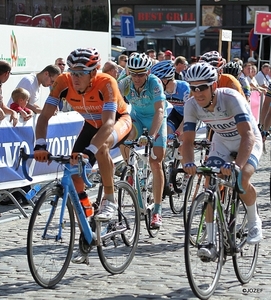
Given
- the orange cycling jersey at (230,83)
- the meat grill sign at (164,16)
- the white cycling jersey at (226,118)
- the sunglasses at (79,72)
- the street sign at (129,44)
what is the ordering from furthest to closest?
the meat grill sign at (164,16) → the street sign at (129,44) → the orange cycling jersey at (230,83) → the sunglasses at (79,72) → the white cycling jersey at (226,118)

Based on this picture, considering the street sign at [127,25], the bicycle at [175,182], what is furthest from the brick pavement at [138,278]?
the street sign at [127,25]

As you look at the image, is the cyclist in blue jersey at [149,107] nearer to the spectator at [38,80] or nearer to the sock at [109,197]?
the sock at [109,197]

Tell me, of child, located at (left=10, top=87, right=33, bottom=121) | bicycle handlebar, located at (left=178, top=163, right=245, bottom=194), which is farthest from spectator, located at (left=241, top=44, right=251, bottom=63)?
bicycle handlebar, located at (left=178, top=163, right=245, bottom=194)

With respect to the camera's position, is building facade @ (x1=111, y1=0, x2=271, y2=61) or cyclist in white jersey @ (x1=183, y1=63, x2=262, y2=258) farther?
building facade @ (x1=111, y1=0, x2=271, y2=61)

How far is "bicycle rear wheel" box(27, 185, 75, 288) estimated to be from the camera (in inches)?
266

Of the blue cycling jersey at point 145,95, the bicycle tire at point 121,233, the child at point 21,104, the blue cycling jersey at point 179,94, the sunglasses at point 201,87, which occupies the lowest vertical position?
the bicycle tire at point 121,233

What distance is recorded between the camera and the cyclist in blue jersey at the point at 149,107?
9.24 m

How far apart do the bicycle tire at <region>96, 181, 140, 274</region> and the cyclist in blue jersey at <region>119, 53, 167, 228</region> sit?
3.71 ft

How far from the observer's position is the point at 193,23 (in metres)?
48.6

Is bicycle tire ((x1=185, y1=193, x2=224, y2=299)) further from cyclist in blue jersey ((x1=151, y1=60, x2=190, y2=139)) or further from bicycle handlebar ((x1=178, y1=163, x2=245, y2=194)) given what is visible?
cyclist in blue jersey ((x1=151, y1=60, x2=190, y2=139))

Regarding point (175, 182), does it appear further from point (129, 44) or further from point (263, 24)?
point (263, 24)

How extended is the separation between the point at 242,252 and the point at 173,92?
4584mm

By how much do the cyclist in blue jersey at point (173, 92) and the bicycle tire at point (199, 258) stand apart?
4065mm

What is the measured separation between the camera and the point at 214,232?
657 cm
